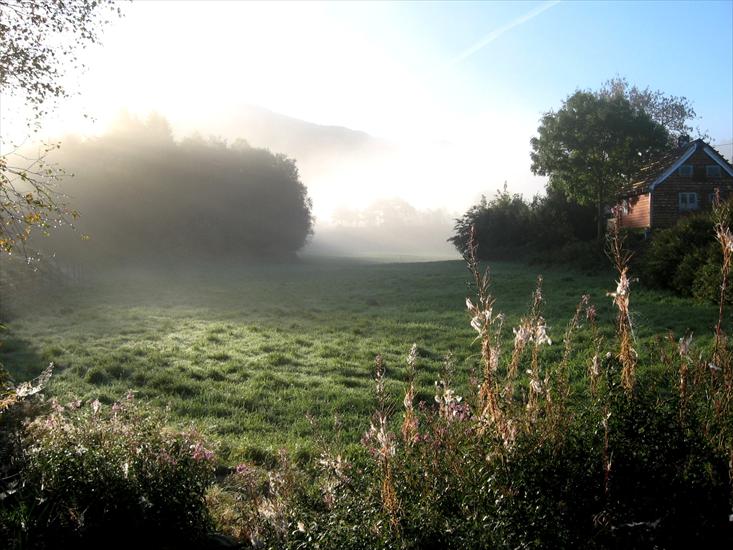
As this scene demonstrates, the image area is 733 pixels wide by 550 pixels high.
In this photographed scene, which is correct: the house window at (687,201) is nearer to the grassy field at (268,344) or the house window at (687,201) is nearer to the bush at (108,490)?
the grassy field at (268,344)

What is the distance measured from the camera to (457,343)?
1360 cm

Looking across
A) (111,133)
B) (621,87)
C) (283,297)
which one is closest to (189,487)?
(283,297)

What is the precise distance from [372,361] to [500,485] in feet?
29.7

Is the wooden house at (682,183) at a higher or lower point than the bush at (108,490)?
higher

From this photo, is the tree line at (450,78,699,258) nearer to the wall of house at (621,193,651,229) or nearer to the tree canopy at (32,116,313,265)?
the wall of house at (621,193,651,229)

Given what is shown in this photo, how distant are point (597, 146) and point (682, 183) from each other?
8.28m

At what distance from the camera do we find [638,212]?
135 ft

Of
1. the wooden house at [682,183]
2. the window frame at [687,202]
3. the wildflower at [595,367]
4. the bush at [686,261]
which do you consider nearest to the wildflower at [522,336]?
the wildflower at [595,367]

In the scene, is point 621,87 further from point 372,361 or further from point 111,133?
point 372,361

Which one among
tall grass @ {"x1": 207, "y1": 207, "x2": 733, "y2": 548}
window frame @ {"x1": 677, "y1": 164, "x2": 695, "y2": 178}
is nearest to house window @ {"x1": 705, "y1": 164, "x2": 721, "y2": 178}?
window frame @ {"x1": 677, "y1": 164, "x2": 695, "y2": 178}

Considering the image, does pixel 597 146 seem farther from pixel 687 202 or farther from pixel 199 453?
pixel 199 453

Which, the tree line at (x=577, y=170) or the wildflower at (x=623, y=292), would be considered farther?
the tree line at (x=577, y=170)

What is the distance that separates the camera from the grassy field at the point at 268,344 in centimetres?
854

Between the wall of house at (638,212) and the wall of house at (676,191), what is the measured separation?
0.72m
